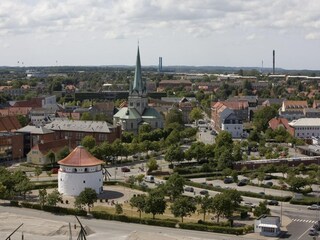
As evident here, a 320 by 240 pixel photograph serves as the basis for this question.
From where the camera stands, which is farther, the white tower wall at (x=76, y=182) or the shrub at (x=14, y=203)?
the white tower wall at (x=76, y=182)

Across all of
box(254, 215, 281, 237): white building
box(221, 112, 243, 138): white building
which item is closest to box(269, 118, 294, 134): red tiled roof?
box(221, 112, 243, 138): white building

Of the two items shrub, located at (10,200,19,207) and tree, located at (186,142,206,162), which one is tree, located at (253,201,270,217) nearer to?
shrub, located at (10,200,19,207)

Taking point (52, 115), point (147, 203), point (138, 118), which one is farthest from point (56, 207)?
point (52, 115)

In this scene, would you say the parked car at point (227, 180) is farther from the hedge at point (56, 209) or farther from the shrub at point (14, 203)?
the shrub at point (14, 203)

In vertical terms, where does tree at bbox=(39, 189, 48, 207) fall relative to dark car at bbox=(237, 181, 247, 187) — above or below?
above

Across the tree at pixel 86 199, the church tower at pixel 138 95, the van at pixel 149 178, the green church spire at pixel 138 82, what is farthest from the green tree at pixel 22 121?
the tree at pixel 86 199
